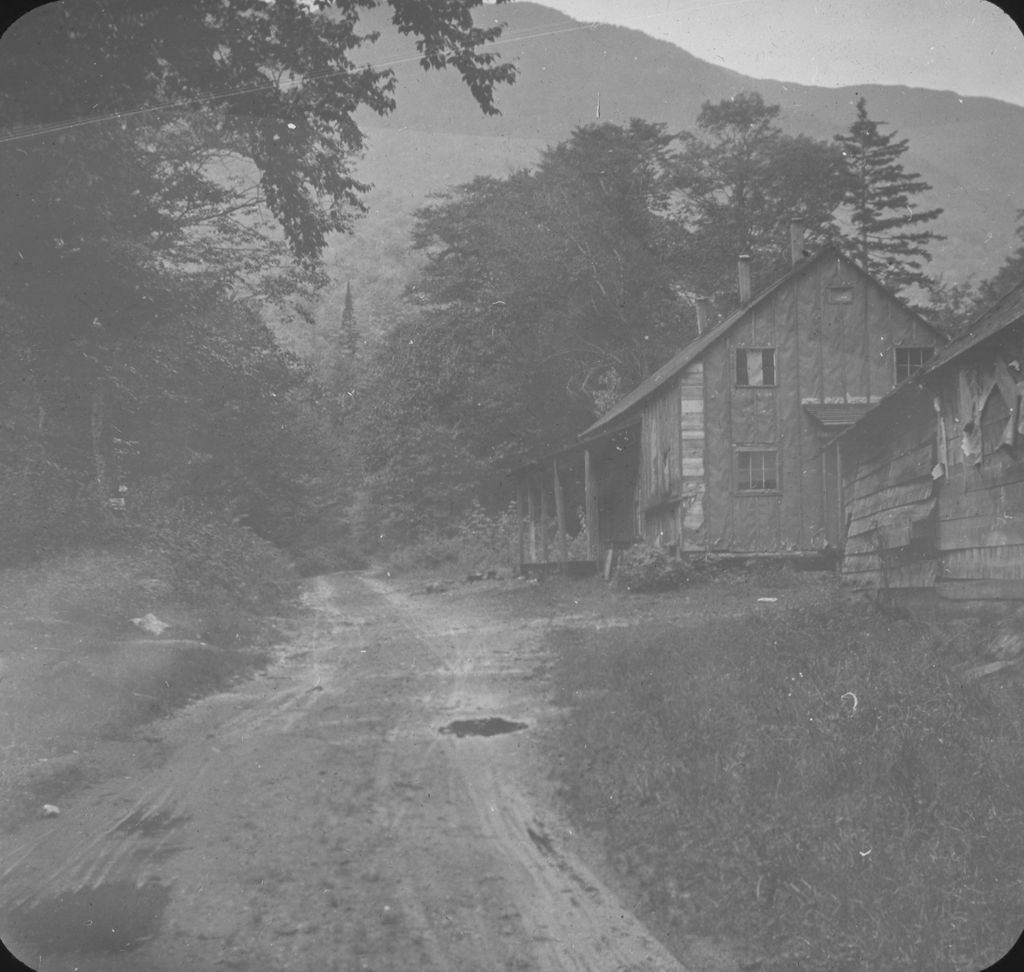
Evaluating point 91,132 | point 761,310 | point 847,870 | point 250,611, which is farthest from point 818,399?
point 847,870

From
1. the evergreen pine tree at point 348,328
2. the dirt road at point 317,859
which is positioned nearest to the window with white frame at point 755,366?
the evergreen pine tree at point 348,328

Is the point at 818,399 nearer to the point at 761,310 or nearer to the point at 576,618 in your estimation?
the point at 761,310

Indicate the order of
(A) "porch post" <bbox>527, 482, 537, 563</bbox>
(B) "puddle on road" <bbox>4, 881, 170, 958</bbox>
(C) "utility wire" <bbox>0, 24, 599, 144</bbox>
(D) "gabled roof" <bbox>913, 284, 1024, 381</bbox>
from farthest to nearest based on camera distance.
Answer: (A) "porch post" <bbox>527, 482, 537, 563</bbox>, (D) "gabled roof" <bbox>913, 284, 1024, 381</bbox>, (C) "utility wire" <bbox>0, 24, 599, 144</bbox>, (B) "puddle on road" <bbox>4, 881, 170, 958</bbox>

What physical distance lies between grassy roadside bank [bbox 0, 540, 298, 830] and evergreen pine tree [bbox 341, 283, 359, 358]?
3935 mm

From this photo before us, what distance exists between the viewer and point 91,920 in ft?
14.4

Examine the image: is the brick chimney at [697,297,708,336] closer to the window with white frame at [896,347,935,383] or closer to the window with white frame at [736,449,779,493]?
the window with white frame at [736,449,779,493]

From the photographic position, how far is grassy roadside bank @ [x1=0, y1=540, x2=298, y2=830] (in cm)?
743

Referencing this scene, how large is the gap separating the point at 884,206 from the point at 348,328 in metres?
7.32

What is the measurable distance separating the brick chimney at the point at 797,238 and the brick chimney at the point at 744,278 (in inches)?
61.1

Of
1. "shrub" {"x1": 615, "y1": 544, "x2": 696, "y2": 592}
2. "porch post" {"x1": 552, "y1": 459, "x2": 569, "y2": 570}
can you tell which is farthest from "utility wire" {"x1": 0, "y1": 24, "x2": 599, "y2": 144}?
"porch post" {"x1": 552, "y1": 459, "x2": 569, "y2": 570}

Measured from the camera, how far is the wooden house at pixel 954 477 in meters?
8.56

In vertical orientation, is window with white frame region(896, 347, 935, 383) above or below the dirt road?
above

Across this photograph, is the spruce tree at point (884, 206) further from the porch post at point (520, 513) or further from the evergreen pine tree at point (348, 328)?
the porch post at point (520, 513)

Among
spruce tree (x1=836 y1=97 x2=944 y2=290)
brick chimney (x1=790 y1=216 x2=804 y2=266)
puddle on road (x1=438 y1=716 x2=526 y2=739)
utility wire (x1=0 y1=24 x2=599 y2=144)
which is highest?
brick chimney (x1=790 y1=216 x2=804 y2=266)
